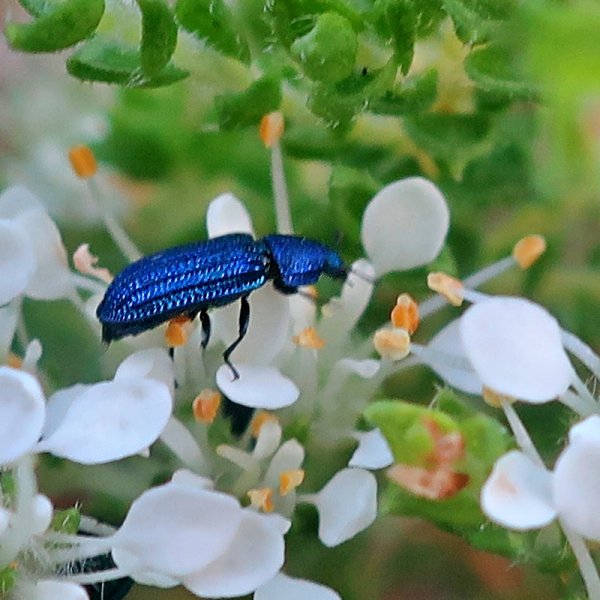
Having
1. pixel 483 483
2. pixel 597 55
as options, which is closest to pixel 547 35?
pixel 597 55

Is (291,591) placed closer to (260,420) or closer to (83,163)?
(260,420)

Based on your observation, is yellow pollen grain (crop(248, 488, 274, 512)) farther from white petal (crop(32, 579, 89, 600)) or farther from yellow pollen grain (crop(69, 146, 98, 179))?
yellow pollen grain (crop(69, 146, 98, 179))

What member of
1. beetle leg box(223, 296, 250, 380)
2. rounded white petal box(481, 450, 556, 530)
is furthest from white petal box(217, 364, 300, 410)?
rounded white petal box(481, 450, 556, 530)

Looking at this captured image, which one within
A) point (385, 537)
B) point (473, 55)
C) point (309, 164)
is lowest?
point (385, 537)

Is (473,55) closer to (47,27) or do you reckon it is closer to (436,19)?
(436,19)

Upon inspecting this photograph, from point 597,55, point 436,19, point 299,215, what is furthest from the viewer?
point 299,215

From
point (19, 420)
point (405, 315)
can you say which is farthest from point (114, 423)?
point (405, 315)

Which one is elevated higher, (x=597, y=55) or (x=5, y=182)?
(x=597, y=55)
